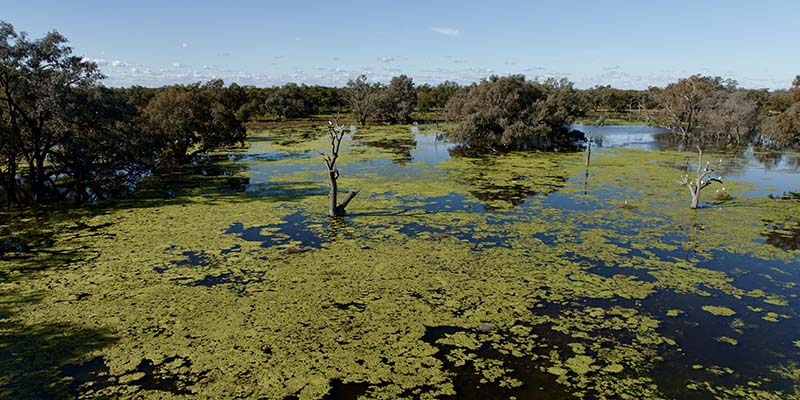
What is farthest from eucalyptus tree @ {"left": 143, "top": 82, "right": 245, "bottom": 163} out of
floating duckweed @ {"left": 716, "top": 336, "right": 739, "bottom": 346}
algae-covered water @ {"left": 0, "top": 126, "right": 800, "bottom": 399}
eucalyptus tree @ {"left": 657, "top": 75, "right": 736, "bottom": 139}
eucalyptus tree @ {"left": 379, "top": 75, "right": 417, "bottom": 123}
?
eucalyptus tree @ {"left": 657, "top": 75, "right": 736, "bottom": 139}

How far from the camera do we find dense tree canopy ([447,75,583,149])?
133 ft

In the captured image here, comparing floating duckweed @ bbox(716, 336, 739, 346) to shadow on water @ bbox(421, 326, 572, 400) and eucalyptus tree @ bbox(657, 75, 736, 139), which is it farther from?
eucalyptus tree @ bbox(657, 75, 736, 139)

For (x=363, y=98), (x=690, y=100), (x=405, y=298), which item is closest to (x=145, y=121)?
(x=405, y=298)

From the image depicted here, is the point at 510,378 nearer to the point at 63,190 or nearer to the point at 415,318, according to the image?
the point at 415,318

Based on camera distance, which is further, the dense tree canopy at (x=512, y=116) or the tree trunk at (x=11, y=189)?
the dense tree canopy at (x=512, y=116)

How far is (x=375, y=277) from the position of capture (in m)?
12.6

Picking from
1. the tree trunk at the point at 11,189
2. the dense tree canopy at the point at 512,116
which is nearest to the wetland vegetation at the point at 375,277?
the tree trunk at the point at 11,189

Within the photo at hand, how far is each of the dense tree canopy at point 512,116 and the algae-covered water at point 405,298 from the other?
18.9 m

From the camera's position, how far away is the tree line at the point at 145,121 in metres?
19.8

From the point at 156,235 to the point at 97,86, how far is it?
1097cm

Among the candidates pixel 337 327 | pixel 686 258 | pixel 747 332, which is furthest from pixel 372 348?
pixel 686 258

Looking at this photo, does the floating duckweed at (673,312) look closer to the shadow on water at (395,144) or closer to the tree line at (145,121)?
the tree line at (145,121)

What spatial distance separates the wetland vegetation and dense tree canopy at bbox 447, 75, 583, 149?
1130 centimetres

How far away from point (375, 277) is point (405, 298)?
1540 millimetres
